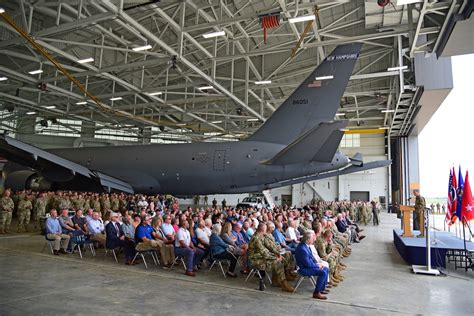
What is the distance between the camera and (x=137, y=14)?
16.4 meters

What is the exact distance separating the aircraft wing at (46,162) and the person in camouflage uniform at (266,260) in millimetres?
9178

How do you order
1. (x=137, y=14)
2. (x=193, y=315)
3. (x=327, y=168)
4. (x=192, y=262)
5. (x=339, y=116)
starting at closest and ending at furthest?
(x=193, y=315), (x=192, y=262), (x=327, y=168), (x=137, y=14), (x=339, y=116)

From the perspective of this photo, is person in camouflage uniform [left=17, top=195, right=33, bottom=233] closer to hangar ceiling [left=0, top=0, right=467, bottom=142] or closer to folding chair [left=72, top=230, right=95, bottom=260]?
folding chair [left=72, top=230, right=95, bottom=260]

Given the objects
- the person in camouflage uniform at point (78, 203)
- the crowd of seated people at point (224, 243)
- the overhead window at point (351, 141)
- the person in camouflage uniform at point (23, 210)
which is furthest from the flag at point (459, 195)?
the overhead window at point (351, 141)

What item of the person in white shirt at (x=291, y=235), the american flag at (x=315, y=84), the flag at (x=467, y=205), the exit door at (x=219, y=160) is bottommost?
the person in white shirt at (x=291, y=235)

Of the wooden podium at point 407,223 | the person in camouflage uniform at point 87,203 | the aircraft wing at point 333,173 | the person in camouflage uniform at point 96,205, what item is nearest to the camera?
the wooden podium at point 407,223

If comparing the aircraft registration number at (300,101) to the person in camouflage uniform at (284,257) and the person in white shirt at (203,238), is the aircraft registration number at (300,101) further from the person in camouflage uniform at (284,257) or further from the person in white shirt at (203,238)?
the person in camouflage uniform at (284,257)

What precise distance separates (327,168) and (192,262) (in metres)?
6.58

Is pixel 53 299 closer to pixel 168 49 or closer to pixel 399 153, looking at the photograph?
pixel 168 49

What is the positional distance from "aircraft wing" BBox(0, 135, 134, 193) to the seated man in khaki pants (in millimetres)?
4456

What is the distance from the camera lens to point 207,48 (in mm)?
20500

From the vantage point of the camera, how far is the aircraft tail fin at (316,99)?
12.0 meters

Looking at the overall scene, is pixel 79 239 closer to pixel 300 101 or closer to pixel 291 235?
pixel 291 235

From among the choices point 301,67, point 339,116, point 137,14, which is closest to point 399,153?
point 339,116
